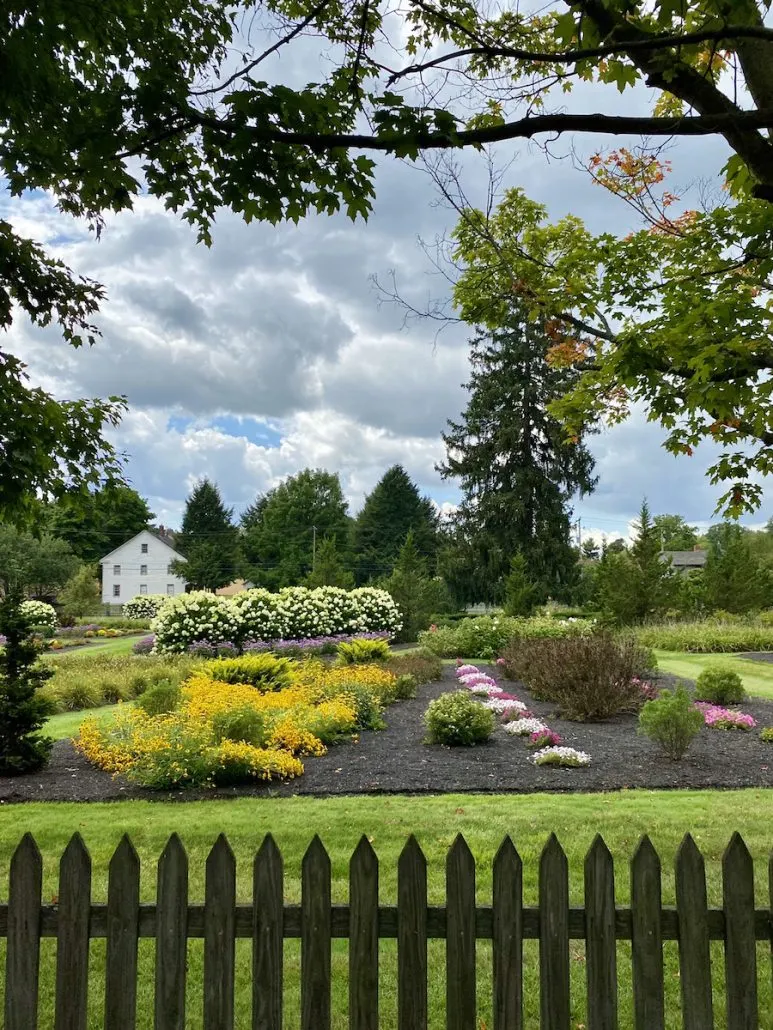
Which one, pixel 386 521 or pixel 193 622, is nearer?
pixel 193 622

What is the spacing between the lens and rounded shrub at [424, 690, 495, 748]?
8.19 m

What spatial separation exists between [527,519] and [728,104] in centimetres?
3413

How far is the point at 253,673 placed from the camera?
11820 millimetres

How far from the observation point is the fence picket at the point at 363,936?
7.43 ft

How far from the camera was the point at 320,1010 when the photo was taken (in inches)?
92.7

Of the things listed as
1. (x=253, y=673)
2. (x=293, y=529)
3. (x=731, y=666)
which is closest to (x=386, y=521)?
(x=293, y=529)

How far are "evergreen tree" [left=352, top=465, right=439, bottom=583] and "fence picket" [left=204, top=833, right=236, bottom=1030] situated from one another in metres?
53.2

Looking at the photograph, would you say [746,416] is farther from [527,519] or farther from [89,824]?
[527,519]

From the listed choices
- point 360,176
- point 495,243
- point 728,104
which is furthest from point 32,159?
point 495,243

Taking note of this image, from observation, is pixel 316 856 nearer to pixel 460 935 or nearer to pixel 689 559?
pixel 460 935

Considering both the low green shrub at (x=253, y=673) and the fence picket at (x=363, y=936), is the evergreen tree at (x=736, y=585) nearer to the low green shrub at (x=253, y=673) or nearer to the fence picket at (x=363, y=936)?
the low green shrub at (x=253, y=673)

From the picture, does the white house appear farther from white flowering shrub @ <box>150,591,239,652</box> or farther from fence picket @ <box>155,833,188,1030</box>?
fence picket @ <box>155,833,188,1030</box>

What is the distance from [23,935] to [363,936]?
1096 mm

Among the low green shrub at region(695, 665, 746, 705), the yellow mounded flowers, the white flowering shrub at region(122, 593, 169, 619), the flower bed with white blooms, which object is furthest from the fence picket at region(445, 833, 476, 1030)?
the white flowering shrub at region(122, 593, 169, 619)
